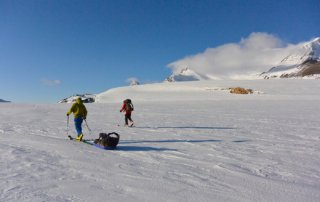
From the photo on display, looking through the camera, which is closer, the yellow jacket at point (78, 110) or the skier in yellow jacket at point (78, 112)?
the skier in yellow jacket at point (78, 112)

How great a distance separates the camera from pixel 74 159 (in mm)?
9289

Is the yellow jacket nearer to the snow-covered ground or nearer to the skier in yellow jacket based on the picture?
the skier in yellow jacket

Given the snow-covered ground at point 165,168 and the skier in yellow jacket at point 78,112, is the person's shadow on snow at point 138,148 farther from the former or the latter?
the skier in yellow jacket at point 78,112

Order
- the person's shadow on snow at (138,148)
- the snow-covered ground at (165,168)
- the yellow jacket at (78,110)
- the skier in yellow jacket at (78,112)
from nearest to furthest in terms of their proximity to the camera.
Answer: the snow-covered ground at (165,168) → the person's shadow on snow at (138,148) → the skier in yellow jacket at (78,112) → the yellow jacket at (78,110)

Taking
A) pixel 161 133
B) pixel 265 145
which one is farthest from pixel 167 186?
pixel 161 133

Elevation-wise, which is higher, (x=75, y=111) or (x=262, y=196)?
(x=75, y=111)

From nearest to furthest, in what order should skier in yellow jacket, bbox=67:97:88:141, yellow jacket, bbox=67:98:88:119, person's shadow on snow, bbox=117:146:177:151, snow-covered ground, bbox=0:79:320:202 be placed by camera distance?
snow-covered ground, bbox=0:79:320:202
person's shadow on snow, bbox=117:146:177:151
skier in yellow jacket, bbox=67:97:88:141
yellow jacket, bbox=67:98:88:119

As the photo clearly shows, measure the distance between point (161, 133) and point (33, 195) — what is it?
10126 millimetres

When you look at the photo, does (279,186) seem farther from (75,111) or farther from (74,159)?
(75,111)

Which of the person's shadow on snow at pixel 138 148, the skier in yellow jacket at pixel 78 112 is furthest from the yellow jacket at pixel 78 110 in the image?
the person's shadow on snow at pixel 138 148

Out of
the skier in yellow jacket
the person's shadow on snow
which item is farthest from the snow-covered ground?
the skier in yellow jacket

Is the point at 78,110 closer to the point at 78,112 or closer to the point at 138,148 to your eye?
the point at 78,112

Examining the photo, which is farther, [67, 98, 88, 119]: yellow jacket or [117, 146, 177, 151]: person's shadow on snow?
[67, 98, 88, 119]: yellow jacket

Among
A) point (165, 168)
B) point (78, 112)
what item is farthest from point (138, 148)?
point (78, 112)
